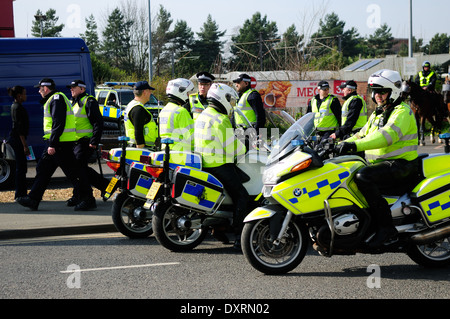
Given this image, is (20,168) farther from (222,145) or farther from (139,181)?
(222,145)

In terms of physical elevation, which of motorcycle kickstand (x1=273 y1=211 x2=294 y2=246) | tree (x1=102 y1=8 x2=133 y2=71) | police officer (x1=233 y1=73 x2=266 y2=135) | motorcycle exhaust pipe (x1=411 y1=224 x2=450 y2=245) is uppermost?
Result: tree (x1=102 y1=8 x2=133 y2=71)

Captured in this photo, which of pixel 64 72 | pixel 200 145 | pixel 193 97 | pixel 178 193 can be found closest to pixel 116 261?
pixel 178 193

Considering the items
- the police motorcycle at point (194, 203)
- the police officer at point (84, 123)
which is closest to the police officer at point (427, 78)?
the police officer at point (84, 123)

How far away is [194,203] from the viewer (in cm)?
732

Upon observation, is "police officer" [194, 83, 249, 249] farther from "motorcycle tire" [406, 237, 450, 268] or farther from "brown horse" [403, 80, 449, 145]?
"brown horse" [403, 80, 449, 145]

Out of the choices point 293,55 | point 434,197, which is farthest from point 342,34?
point 434,197

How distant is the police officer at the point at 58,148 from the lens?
1015 centimetres

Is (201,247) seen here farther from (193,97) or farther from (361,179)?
(193,97)

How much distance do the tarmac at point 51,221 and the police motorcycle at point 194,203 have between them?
1752 millimetres

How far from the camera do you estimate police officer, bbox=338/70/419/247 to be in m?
6.26

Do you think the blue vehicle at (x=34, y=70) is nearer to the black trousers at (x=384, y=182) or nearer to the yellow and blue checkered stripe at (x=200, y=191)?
the yellow and blue checkered stripe at (x=200, y=191)

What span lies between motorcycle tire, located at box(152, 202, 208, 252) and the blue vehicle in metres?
6.74

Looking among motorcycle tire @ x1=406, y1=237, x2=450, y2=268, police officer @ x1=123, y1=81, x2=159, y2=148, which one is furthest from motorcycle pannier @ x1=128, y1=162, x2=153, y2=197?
motorcycle tire @ x1=406, y1=237, x2=450, y2=268
